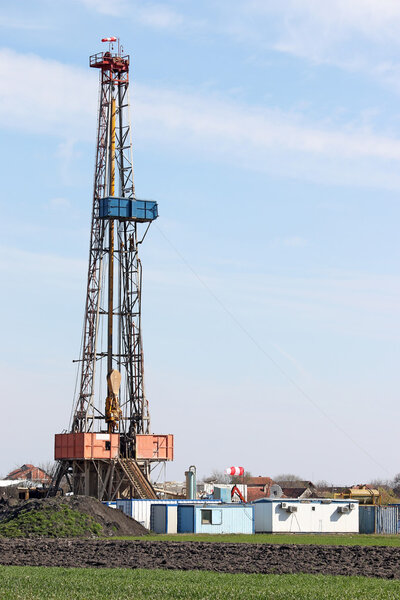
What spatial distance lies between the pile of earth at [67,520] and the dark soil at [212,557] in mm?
7757

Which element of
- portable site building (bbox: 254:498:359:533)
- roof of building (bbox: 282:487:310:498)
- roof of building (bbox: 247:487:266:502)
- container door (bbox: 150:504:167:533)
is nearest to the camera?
container door (bbox: 150:504:167:533)

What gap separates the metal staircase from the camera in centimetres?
7156

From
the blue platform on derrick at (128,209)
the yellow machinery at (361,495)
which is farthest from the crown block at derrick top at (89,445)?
the yellow machinery at (361,495)

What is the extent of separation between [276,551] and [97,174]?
42761mm

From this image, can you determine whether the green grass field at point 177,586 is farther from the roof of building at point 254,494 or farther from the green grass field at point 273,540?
the roof of building at point 254,494

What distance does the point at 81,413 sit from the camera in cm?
7412

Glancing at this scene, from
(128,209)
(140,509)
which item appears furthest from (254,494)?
(140,509)

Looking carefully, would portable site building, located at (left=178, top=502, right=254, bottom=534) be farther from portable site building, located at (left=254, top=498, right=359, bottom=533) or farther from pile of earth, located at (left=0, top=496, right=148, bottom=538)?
pile of earth, located at (left=0, top=496, right=148, bottom=538)

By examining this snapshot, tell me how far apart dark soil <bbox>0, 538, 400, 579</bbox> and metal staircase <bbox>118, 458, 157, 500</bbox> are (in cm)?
2429

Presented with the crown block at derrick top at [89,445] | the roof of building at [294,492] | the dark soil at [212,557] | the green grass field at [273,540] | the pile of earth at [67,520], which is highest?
the crown block at derrick top at [89,445]

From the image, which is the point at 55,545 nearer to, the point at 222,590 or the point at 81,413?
the point at 222,590

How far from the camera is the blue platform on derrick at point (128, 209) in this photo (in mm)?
74938

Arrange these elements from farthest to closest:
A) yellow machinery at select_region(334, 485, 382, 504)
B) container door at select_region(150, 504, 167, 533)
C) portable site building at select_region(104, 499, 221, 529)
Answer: yellow machinery at select_region(334, 485, 382, 504) → portable site building at select_region(104, 499, 221, 529) → container door at select_region(150, 504, 167, 533)

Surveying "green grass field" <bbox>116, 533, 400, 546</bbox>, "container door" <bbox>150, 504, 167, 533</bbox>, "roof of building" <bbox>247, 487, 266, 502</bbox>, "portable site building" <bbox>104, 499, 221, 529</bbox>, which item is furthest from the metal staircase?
"roof of building" <bbox>247, 487, 266, 502</bbox>
